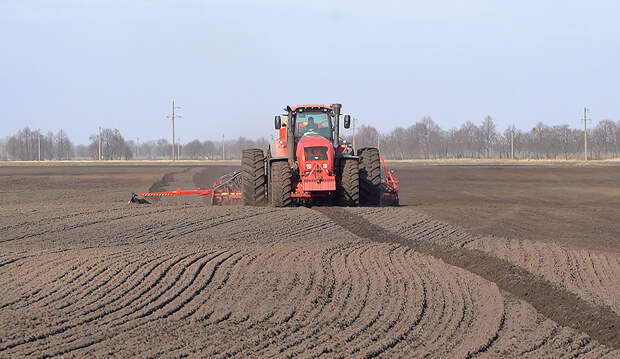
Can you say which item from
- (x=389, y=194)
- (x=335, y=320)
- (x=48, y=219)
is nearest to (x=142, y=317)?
(x=335, y=320)

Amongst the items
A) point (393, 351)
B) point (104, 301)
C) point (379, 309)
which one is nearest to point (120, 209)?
point (104, 301)

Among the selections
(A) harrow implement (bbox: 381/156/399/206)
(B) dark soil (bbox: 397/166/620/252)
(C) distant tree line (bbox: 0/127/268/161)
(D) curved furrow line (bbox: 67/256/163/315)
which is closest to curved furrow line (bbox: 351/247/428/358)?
(D) curved furrow line (bbox: 67/256/163/315)

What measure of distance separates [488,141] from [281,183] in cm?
11064

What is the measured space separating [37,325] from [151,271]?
2.41 metres

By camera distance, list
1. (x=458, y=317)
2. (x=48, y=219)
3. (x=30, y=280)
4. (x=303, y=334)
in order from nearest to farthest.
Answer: (x=303, y=334) < (x=458, y=317) < (x=30, y=280) < (x=48, y=219)

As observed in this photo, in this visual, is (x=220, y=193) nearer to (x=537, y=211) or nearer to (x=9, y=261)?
(x=537, y=211)

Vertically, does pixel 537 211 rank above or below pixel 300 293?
above

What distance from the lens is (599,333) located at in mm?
6332

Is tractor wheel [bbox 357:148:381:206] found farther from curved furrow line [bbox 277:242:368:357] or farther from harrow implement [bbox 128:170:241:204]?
curved furrow line [bbox 277:242:368:357]

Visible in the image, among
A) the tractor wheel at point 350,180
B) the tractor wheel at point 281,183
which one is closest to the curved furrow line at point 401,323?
the tractor wheel at point 281,183

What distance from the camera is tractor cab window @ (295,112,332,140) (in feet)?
57.3

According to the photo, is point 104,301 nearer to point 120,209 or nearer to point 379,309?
point 379,309

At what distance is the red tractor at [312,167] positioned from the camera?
1645 centimetres

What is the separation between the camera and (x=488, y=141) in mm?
122625
